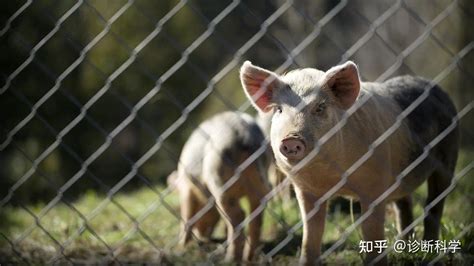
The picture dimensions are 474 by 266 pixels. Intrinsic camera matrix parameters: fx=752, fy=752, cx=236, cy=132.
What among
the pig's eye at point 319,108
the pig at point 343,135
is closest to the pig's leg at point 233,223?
the pig at point 343,135

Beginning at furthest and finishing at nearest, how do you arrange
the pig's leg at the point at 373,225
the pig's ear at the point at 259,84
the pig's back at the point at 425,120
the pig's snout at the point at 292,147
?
the pig's back at the point at 425,120, the pig's leg at the point at 373,225, the pig's ear at the point at 259,84, the pig's snout at the point at 292,147

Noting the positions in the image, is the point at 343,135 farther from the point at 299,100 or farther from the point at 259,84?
the point at 259,84

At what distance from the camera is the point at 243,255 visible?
187 inches

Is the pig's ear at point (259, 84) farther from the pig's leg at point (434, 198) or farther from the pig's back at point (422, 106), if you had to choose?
the pig's leg at point (434, 198)

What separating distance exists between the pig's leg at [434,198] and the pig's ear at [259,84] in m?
1.31

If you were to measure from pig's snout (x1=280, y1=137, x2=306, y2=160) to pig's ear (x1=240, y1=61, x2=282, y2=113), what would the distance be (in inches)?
11.5

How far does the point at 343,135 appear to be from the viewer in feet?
11.1

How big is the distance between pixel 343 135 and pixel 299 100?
30cm

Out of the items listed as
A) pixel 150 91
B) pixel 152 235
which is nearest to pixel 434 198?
pixel 152 235

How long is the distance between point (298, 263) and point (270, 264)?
0.14 meters

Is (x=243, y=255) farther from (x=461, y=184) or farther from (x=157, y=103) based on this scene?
(x=157, y=103)

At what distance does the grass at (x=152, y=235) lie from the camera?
11.8ft

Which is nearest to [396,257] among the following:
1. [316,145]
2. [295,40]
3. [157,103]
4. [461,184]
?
[316,145]

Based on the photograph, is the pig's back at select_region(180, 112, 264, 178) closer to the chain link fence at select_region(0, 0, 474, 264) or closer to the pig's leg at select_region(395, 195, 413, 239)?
the chain link fence at select_region(0, 0, 474, 264)
